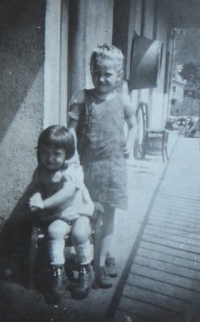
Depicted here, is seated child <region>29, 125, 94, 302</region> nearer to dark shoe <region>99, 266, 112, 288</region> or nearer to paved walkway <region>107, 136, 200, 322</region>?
dark shoe <region>99, 266, 112, 288</region>

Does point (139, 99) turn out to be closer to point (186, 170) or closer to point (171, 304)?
point (186, 170)

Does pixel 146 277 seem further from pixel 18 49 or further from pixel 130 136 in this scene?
pixel 18 49

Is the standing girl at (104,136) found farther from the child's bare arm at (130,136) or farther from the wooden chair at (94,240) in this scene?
the wooden chair at (94,240)

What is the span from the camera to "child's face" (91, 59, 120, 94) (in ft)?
8.46

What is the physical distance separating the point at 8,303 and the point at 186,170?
17.7 feet

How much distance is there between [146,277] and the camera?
2959mm

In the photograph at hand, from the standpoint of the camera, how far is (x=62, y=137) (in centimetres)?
249

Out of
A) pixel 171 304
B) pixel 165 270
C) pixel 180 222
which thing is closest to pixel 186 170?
pixel 180 222

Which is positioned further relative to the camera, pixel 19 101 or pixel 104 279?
pixel 19 101

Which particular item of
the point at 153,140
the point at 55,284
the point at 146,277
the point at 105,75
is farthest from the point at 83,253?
the point at 153,140

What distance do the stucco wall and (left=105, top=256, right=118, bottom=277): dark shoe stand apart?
1035 mm

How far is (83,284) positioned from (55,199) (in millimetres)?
691

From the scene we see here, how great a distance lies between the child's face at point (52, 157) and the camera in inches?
98.5

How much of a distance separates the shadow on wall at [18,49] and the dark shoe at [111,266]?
157 cm
